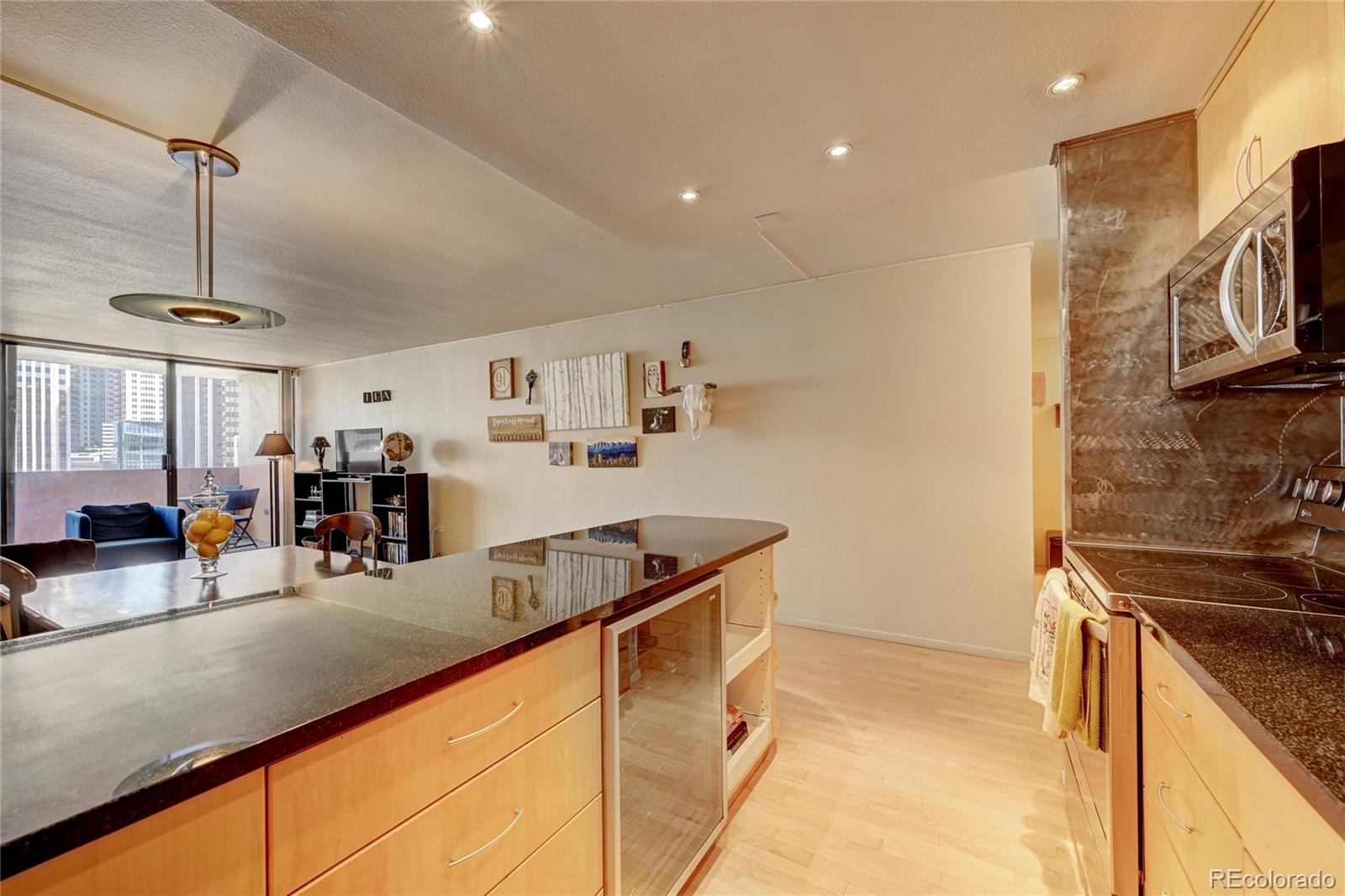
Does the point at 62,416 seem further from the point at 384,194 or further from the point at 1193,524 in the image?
the point at 1193,524

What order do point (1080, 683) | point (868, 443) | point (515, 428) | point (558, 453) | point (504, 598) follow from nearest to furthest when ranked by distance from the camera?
point (504, 598) < point (1080, 683) < point (868, 443) < point (558, 453) < point (515, 428)

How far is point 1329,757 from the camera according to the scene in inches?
24.8

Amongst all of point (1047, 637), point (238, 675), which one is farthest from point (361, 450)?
point (1047, 637)

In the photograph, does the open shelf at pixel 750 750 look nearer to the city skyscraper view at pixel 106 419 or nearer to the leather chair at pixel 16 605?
the leather chair at pixel 16 605

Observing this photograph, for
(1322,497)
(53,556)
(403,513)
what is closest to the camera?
(1322,497)

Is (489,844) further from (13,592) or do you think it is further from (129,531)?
(129,531)

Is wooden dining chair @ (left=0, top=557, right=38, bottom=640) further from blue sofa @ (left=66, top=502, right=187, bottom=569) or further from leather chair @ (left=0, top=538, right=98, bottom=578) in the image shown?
blue sofa @ (left=66, top=502, right=187, bottom=569)

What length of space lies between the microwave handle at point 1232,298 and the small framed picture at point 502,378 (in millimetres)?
5095

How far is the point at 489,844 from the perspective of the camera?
926 millimetres

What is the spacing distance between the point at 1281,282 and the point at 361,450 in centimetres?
749

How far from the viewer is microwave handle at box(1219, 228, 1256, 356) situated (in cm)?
127

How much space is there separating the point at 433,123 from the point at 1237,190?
97.1 inches

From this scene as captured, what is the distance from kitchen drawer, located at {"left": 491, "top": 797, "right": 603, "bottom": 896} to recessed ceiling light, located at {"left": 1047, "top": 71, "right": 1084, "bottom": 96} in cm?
239

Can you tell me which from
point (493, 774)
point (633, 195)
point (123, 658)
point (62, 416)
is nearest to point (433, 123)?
point (633, 195)
